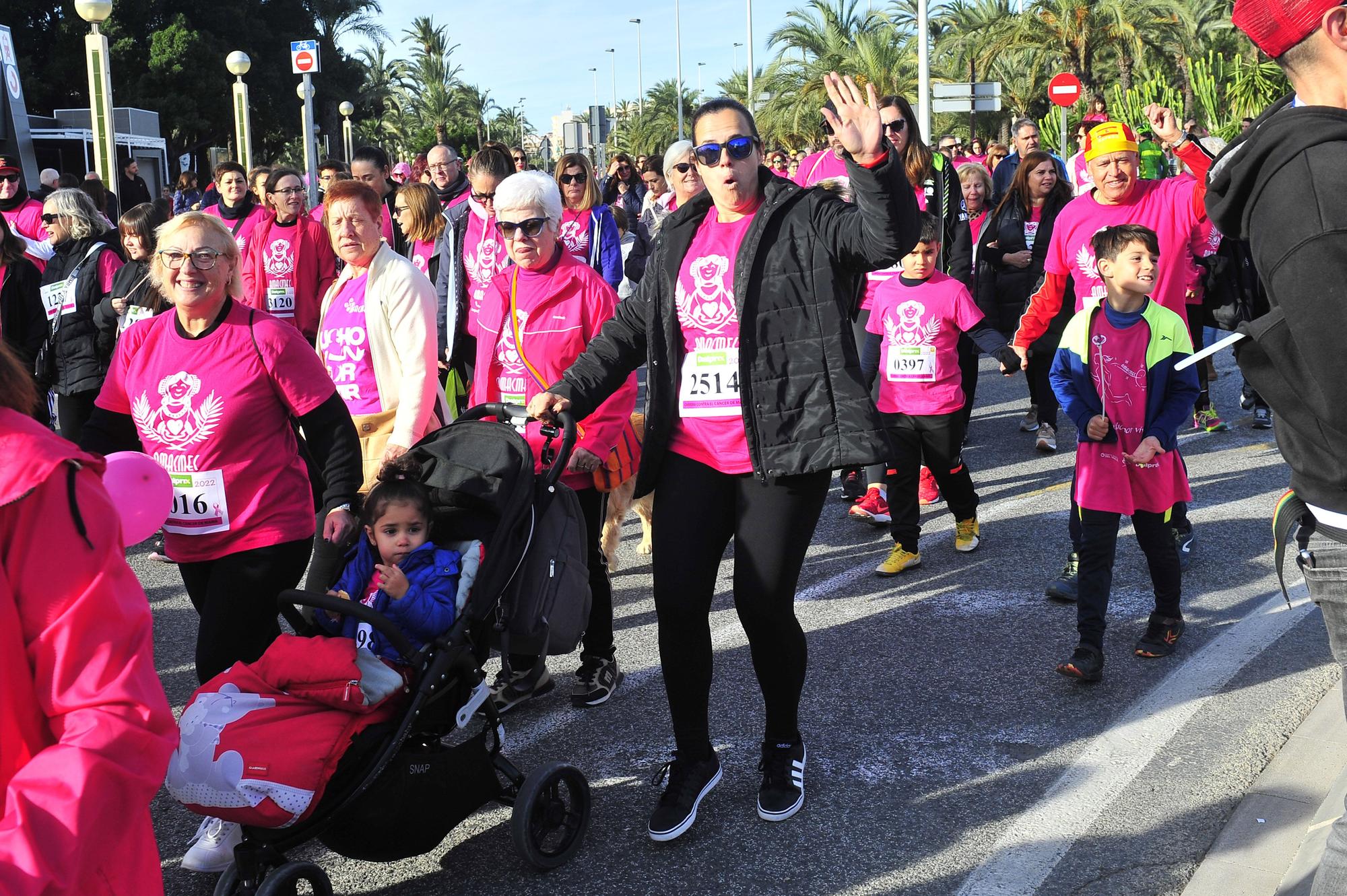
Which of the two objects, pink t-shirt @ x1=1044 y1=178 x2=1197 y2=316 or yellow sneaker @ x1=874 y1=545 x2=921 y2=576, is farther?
pink t-shirt @ x1=1044 y1=178 x2=1197 y2=316

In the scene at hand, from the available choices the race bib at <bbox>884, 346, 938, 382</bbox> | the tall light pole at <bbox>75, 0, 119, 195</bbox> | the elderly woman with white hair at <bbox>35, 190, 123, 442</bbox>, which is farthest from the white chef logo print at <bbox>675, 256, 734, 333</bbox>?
the tall light pole at <bbox>75, 0, 119, 195</bbox>

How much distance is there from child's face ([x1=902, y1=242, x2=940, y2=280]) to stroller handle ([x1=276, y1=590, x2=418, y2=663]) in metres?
Answer: 4.17

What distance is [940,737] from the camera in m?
4.36

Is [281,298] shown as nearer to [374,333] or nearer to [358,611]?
[374,333]

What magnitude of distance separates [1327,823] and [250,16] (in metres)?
53.4

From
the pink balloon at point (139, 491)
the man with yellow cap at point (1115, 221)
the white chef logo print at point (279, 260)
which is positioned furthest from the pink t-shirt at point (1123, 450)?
the white chef logo print at point (279, 260)

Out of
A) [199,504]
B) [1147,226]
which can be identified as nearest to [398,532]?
[199,504]

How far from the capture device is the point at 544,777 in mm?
3549

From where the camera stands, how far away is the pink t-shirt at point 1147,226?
6.54m

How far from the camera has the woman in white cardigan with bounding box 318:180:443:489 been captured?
494cm

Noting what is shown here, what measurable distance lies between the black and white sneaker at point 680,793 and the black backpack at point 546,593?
49 centimetres

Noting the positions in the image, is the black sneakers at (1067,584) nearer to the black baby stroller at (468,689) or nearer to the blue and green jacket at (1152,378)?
the blue and green jacket at (1152,378)

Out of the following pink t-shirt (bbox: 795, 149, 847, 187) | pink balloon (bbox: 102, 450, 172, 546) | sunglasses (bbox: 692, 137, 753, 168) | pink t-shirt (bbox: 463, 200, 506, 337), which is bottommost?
pink balloon (bbox: 102, 450, 172, 546)

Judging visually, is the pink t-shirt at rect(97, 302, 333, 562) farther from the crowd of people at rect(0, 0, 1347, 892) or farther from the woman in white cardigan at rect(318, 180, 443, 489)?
the woman in white cardigan at rect(318, 180, 443, 489)
